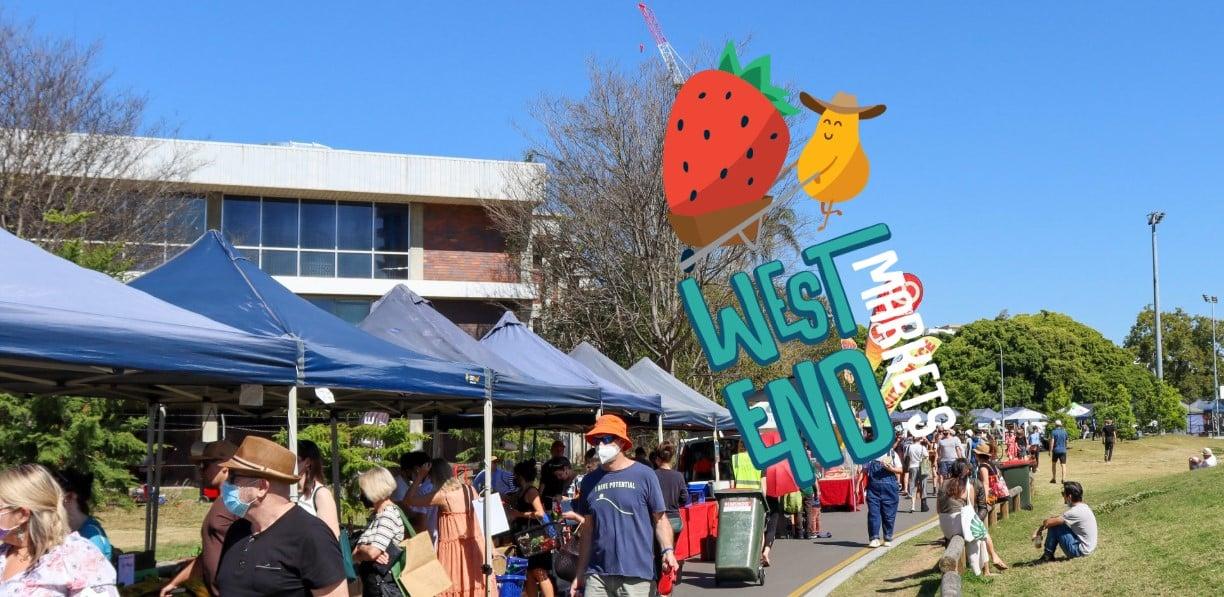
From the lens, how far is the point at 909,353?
30.8m

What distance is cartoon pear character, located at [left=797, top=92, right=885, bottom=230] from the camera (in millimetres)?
23578

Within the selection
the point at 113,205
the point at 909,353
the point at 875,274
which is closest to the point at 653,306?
the point at 909,353

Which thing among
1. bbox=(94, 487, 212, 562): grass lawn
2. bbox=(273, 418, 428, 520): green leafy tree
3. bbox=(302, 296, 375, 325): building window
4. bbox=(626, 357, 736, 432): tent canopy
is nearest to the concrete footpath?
bbox=(626, 357, 736, 432): tent canopy

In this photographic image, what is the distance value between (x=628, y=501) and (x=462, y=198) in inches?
1240

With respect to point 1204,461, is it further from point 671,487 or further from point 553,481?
point 671,487

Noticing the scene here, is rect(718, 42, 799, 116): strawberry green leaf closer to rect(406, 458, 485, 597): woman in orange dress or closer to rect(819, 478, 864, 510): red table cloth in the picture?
rect(819, 478, 864, 510): red table cloth

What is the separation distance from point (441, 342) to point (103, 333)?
5405 mm

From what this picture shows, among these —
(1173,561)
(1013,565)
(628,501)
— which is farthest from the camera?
(1013,565)

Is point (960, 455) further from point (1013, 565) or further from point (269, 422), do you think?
point (269, 422)

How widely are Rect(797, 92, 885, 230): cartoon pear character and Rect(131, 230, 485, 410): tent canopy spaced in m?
14.9

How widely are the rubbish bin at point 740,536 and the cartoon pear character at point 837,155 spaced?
9925 millimetres

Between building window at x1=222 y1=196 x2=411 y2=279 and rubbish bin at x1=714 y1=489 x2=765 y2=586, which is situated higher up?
building window at x1=222 y1=196 x2=411 y2=279

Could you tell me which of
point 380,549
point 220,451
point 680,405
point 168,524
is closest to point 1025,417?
point 680,405

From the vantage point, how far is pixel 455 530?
34.7 ft
